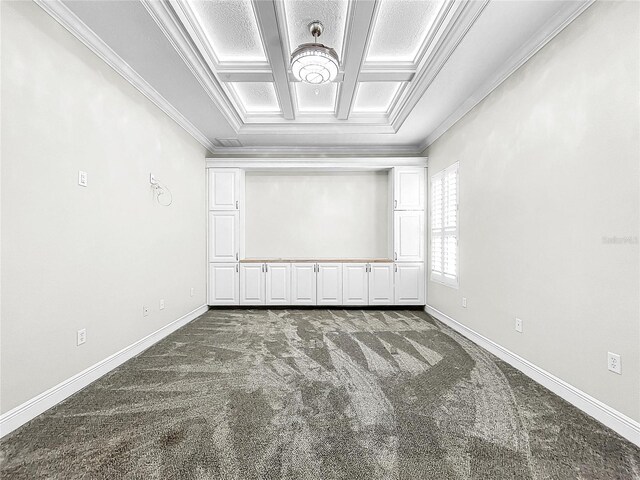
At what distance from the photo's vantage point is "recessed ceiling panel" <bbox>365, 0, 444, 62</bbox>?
227 centimetres

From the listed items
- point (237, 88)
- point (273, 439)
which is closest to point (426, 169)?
point (237, 88)

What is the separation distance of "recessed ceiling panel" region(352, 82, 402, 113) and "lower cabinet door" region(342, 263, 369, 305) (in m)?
2.36

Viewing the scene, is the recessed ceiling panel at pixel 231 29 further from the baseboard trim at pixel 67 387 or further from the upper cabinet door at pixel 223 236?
the baseboard trim at pixel 67 387

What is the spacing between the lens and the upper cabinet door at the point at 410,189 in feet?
15.5

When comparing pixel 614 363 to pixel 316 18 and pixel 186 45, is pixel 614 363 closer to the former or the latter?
pixel 316 18

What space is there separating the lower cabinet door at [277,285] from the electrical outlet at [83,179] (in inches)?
111

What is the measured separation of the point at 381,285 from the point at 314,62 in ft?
11.1

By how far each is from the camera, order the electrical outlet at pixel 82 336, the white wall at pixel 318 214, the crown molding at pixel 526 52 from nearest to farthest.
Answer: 1. the crown molding at pixel 526 52
2. the electrical outlet at pixel 82 336
3. the white wall at pixel 318 214

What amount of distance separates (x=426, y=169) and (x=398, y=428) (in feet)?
13.1

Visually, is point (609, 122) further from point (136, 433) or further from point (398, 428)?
point (136, 433)

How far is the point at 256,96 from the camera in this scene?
367 cm

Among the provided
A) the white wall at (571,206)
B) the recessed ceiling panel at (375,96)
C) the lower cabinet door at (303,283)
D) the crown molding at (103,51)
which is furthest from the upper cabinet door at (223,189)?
the white wall at (571,206)

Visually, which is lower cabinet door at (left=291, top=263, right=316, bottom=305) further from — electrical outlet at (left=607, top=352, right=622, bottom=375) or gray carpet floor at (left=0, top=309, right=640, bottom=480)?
electrical outlet at (left=607, top=352, right=622, bottom=375)

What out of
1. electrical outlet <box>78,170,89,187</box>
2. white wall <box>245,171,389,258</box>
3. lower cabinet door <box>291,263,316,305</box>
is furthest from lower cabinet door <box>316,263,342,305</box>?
electrical outlet <box>78,170,89,187</box>
